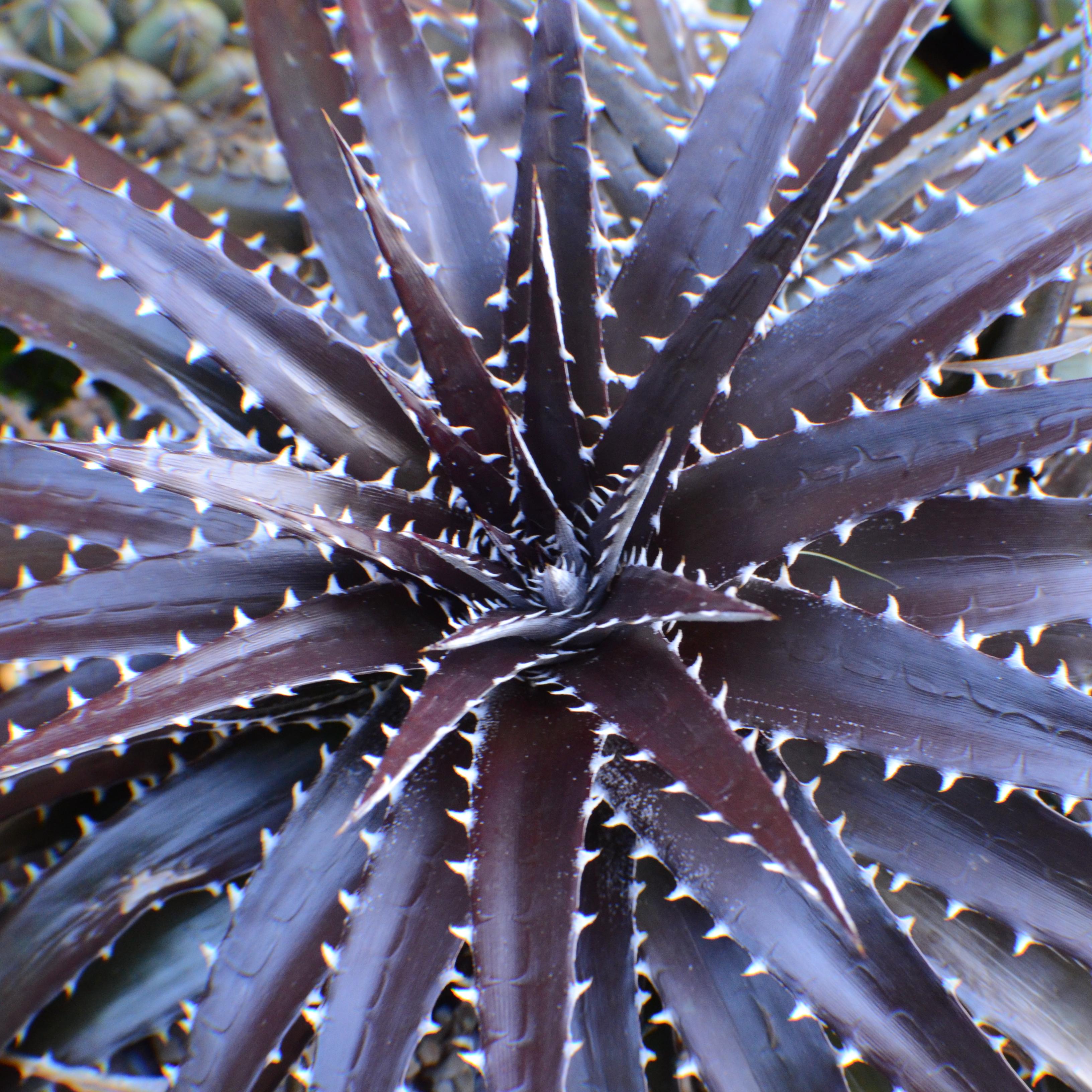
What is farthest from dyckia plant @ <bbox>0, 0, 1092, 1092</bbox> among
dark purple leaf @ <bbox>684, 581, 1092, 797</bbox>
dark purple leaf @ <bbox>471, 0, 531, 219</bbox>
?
dark purple leaf @ <bbox>471, 0, 531, 219</bbox>

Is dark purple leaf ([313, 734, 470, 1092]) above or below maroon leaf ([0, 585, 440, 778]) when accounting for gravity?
below

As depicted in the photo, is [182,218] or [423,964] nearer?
[423,964]

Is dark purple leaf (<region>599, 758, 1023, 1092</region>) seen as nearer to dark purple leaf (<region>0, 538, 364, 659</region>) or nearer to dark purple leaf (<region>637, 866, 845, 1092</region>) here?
dark purple leaf (<region>637, 866, 845, 1092</region>)

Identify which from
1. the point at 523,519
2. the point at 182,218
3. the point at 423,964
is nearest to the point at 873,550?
the point at 523,519

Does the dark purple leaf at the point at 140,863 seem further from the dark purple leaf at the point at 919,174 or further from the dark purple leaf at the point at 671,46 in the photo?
the dark purple leaf at the point at 671,46

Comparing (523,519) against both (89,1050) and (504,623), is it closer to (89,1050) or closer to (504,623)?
(504,623)

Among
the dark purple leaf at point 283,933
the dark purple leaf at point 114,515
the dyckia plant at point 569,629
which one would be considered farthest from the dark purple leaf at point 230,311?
the dark purple leaf at point 283,933

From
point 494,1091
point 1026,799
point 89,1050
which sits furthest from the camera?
point 89,1050
